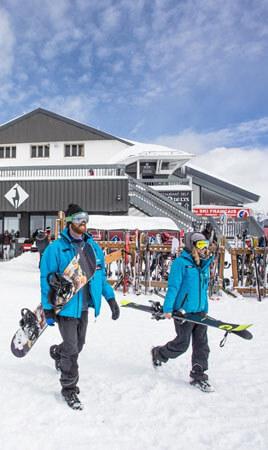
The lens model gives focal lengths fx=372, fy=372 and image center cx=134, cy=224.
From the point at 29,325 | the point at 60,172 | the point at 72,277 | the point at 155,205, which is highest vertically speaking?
the point at 60,172

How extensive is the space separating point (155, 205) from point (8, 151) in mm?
14754

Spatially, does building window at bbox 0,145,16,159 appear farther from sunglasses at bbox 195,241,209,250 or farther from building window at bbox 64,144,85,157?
sunglasses at bbox 195,241,209,250

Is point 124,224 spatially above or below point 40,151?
below

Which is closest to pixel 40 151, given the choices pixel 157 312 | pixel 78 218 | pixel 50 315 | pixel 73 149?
pixel 73 149

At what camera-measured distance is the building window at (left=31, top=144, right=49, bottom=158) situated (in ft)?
92.5

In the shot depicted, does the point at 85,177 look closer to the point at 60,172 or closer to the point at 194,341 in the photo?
the point at 60,172

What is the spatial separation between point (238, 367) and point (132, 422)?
6.27 ft

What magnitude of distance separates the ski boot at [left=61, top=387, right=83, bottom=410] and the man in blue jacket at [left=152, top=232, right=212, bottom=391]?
1.13 m

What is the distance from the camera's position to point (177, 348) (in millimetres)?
3902

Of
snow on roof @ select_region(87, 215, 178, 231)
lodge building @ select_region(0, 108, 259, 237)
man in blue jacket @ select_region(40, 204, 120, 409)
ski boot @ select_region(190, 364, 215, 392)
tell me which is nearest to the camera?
man in blue jacket @ select_region(40, 204, 120, 409)

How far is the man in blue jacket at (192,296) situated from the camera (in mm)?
3817

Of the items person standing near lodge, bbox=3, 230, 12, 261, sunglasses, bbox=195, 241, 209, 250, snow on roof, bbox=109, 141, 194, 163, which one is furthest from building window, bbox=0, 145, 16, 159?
sunglasses, bbox=195, 241, 209, 250

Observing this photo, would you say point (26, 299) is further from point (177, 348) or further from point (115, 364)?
point (177, 348)

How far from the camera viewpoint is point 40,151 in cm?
2831
